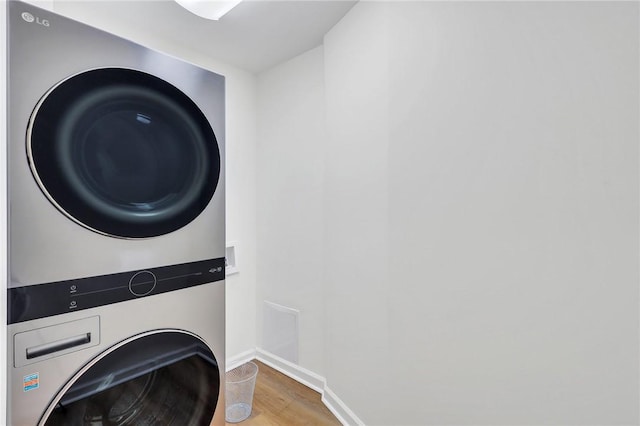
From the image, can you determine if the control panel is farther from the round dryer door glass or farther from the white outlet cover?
the white outlet cover

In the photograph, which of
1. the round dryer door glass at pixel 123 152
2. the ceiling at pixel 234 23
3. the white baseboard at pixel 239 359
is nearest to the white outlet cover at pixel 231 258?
the white baseboard at pixel 239 359

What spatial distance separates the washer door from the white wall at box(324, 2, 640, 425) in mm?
815

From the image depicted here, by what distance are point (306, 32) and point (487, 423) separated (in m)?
2.15

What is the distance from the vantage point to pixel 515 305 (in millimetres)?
908

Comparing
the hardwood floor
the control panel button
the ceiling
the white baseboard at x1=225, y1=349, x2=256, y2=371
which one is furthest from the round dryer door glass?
the white baseboard at x1=225, y1=349, x2=256, y2=371

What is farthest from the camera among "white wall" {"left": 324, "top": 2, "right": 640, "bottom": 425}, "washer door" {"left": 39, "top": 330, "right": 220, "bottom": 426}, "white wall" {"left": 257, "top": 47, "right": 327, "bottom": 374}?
"white wall" {"left": 257, "top": 47, "right": 327, "bottom": 374}

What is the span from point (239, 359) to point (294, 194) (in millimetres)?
1403

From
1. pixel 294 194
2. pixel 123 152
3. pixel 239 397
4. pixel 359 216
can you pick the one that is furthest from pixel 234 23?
pixel 239 397

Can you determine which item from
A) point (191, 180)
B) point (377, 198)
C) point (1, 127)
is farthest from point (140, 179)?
point (377, 198)

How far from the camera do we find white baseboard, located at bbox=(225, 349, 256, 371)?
2193mm

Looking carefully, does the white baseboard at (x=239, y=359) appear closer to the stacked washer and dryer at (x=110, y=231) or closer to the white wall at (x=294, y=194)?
the white wall at (x=294, y=194)

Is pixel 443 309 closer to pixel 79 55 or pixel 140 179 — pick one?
pixel 140 179

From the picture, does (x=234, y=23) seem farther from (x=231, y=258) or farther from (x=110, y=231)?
(x=231, y=258)

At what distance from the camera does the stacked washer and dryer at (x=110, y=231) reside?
74 cm
